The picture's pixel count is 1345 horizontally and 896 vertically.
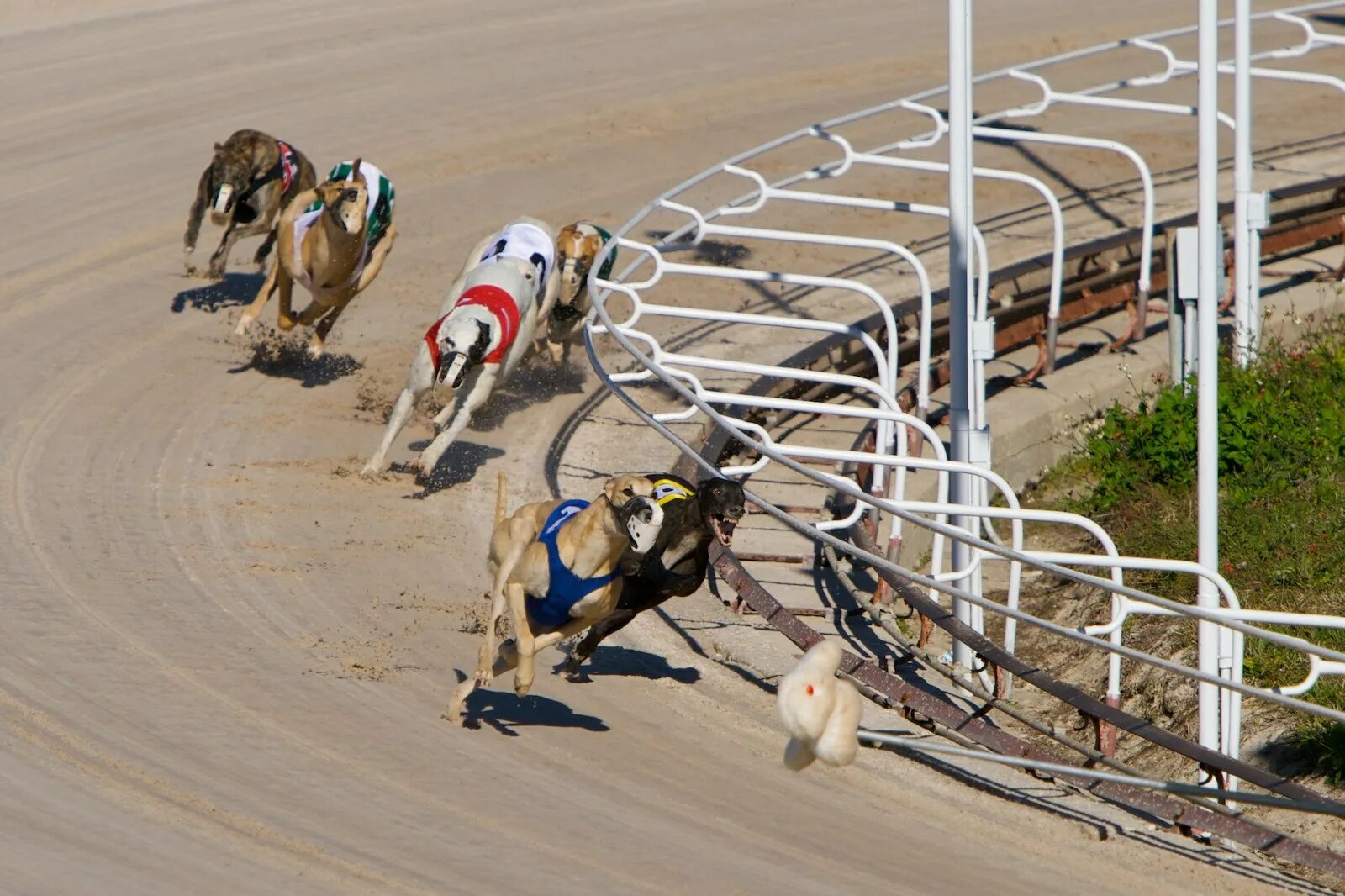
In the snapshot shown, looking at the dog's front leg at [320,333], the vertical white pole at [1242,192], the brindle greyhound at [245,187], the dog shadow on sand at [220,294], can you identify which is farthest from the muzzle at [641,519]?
the dog shadow on sand at [220,294]

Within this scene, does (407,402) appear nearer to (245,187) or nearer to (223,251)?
(245,187)

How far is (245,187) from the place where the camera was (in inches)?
395

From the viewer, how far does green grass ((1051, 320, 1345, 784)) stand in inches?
305

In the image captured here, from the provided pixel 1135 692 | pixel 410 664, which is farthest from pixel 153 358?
pixel 1135 692

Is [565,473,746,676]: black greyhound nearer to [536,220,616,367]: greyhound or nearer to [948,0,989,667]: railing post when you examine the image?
[948,0,989,667]: railing post

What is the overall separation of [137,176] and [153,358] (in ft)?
9.32

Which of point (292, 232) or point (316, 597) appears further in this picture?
point (292, 232)

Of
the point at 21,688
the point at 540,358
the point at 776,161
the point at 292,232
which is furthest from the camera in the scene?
the point at 776,161

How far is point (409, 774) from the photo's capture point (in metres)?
5.84

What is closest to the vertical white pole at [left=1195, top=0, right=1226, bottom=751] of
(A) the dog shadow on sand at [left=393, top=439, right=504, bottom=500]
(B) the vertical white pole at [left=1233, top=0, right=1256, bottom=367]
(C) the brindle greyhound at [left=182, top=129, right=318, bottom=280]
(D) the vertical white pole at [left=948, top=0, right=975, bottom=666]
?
(D) the vertical white pole at [left=948, top=0, right=975, bottom=666]

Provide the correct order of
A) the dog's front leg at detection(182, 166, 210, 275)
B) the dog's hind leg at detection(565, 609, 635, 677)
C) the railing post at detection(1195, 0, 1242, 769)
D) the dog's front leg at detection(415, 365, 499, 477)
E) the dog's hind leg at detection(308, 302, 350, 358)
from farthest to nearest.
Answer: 1. the dog's front leg at detection(182, 166, 210, 275)
2. the dog's hind leg at detection(308, 302, 350, 358)
3. the dog's front leg at detection(415, 365, 499, 477)
4. the dog's hind leg at detection(565, 609, 635, 677)
5. the railing post at detection(1195, 0, 1242, 769)

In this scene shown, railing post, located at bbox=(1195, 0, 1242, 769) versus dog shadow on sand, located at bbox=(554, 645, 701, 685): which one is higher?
railing post, located at bbox=(1195, 0, 1242, 769)

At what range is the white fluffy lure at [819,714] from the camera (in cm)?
419

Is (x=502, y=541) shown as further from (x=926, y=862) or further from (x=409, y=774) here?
(x=926, y=862)
